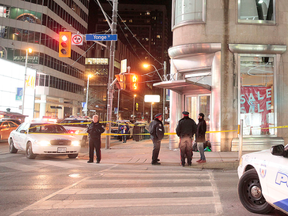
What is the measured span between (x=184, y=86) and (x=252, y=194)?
32.7 feet

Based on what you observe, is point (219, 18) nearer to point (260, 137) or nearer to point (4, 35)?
point (260, 137)

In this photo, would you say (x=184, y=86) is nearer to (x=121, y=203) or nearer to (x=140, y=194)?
(x=140, y=194)

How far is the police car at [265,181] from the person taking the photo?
3.71 metres

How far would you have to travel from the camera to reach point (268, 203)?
418 centimetres

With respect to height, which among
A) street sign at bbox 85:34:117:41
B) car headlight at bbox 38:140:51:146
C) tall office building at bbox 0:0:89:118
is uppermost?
tall office building at bbox 0:0:89:118

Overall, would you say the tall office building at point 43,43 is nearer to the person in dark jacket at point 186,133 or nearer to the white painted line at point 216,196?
the person in dark jacket at point 186,133

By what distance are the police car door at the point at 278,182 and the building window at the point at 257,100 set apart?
1044 cm

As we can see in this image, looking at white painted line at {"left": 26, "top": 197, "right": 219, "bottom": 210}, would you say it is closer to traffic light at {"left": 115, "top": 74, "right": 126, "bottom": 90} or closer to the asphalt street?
the asphalt street

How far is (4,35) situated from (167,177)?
4427 centimetres

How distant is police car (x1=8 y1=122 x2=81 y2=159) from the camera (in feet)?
35.9

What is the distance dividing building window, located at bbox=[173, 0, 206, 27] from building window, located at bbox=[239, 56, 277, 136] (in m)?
3.08

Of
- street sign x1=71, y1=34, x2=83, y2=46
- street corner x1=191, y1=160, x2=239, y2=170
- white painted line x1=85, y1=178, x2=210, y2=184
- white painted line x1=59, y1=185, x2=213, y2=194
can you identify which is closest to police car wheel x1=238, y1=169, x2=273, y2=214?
white painted line x1=59, y1=185, x2=213, y2=194

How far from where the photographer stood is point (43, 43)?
1790 inches

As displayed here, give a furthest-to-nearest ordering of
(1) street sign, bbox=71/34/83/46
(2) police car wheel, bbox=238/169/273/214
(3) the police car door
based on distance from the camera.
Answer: (1) street sign, bbox=71/34/83/46 → (2) police car wheel, bbox=238/169/273/214 → (3) the police car door
